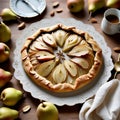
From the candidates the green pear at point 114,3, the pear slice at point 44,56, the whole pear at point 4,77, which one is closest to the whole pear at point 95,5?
the green pear at point 114,3

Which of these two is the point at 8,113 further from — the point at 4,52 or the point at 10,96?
the point at 4,52

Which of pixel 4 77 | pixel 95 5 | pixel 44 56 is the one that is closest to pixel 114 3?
pixel 95 5

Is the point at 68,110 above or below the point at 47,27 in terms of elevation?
below

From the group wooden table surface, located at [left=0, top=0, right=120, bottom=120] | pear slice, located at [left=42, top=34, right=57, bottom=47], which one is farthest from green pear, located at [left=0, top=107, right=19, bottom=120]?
pear slice, located at [left=42, top=34, right=57, bottom=47]

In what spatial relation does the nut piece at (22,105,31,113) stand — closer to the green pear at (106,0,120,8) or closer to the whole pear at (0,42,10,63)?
the whole pear at (0,42,10,63)

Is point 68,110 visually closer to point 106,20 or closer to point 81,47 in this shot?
point 81,47

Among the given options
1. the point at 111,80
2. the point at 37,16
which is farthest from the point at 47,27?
the point at 111,80
